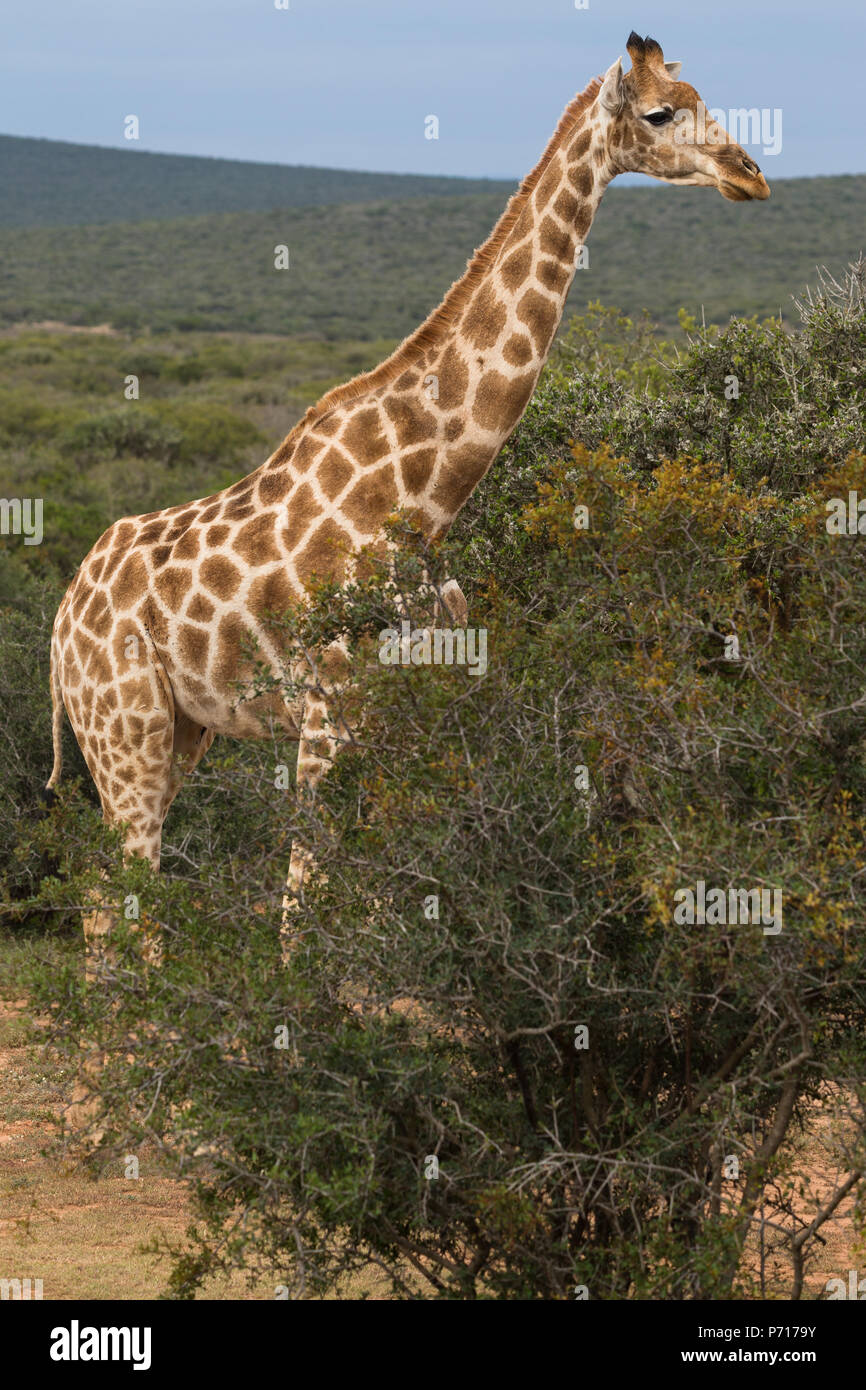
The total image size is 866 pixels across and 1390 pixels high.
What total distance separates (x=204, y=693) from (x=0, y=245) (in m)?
72.7

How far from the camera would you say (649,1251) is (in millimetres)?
3941

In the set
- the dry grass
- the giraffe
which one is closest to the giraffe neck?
the giraffe

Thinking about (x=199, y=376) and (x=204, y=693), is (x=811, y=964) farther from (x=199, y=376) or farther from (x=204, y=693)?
(x=199, y=376)

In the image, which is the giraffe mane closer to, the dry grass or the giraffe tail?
the giraffe tail

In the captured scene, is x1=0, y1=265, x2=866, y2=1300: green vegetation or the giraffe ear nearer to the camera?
x1=0, y1=265, x2=866, y2=1300: green vegetation

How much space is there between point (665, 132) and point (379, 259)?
61.6 meters

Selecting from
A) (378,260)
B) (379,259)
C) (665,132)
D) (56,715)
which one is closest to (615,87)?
(665,132)

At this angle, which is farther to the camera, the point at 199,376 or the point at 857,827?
the point at 199,376

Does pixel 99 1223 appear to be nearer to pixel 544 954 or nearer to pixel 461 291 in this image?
pixel 544 954

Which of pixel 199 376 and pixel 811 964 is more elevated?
pixel 199 376

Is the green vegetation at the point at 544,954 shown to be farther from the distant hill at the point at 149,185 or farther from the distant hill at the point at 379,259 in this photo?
the distant hill at the point at 149,185

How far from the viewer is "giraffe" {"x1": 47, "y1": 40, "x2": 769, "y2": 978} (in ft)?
18.0

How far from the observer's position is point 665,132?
17.9 feet
